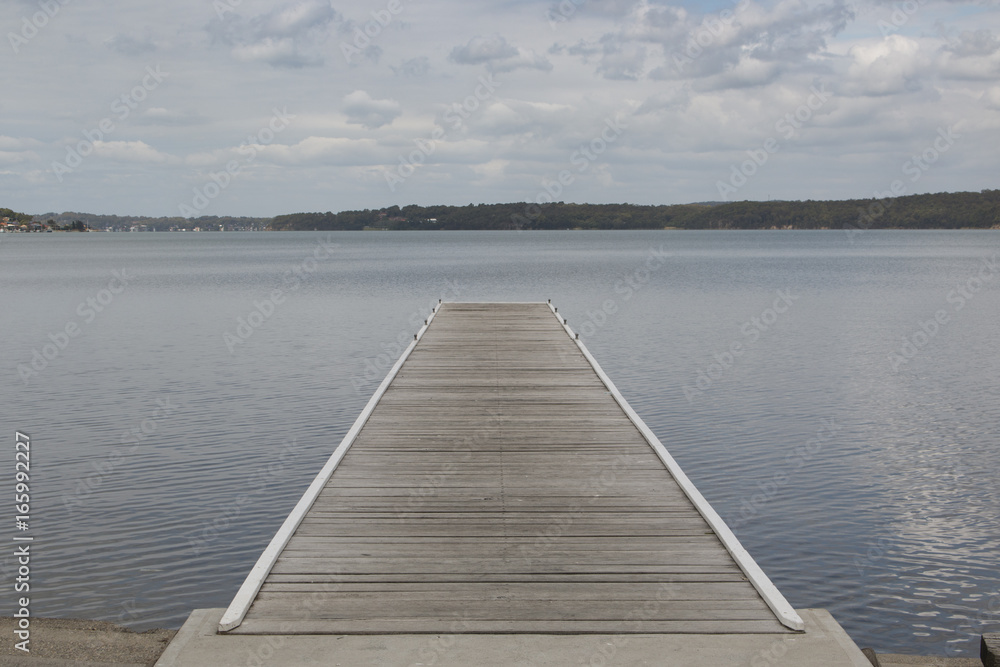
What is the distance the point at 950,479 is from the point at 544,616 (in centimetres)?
844

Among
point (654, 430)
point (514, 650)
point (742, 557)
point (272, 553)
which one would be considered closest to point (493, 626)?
point (514, 650)

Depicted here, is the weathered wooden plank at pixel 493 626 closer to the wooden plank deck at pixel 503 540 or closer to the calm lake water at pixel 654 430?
the wooden plank deck at pixel 503 540

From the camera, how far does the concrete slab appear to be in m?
4.81

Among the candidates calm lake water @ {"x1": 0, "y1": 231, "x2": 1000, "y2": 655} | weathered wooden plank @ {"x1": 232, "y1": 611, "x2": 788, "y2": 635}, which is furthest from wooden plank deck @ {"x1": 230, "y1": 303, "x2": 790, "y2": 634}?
calm lake water @ {"x1": 0, "y1": 231, "x2": 1000, "y2": 655}

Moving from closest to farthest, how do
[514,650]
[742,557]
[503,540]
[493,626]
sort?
1. [514,650]
2. [493,626]
3. [742,557]
4. [503,540]

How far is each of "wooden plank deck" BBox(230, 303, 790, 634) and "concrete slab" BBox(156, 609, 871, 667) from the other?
0.11 m

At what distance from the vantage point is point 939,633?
7.33 m

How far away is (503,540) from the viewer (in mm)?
6648

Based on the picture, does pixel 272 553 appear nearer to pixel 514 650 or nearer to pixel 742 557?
pixel 514 650

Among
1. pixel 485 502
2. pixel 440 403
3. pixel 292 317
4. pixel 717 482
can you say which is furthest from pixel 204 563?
pixel 292 317

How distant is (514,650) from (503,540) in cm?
172

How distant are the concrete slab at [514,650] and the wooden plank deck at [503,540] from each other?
108mm

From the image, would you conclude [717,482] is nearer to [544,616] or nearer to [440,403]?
[440,403]

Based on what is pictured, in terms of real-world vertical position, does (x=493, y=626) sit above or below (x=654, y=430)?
above
